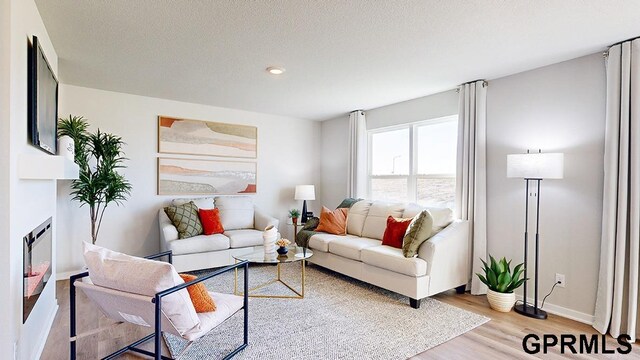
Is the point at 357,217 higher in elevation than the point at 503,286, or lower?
higher

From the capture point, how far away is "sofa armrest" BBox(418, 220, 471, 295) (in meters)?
3.25

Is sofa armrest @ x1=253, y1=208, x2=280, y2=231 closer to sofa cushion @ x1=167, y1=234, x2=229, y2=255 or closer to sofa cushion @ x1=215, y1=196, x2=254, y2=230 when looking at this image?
sofa cushion @ x1=215, y1=196, x2=254, y2=230

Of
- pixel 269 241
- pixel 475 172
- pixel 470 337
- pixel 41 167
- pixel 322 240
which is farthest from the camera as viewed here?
pixel 322 240

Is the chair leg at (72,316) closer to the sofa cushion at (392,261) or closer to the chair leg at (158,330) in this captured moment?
the chair leg at (158,330)

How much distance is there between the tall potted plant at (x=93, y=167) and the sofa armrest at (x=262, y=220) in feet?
5.70

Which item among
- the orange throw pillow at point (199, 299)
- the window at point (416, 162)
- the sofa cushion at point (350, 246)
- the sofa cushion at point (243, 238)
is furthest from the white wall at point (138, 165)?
the orange throw pillow at point (199, 299)

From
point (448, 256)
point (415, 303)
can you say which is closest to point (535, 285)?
point (448, 256)

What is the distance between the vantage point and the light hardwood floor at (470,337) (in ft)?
7.69

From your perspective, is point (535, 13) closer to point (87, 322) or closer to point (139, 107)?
point (87, 322)

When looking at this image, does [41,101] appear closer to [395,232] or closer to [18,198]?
[18,198]

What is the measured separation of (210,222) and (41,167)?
257 cm

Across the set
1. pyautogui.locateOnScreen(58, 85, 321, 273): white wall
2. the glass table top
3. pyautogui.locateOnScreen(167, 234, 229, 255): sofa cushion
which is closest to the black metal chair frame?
the glass table top

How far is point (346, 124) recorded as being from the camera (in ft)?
18.9

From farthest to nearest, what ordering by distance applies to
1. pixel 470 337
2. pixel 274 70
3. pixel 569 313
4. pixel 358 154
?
pixel 358 154 → pixel 274 70 → pixel 569 313 → pixel 470 337
